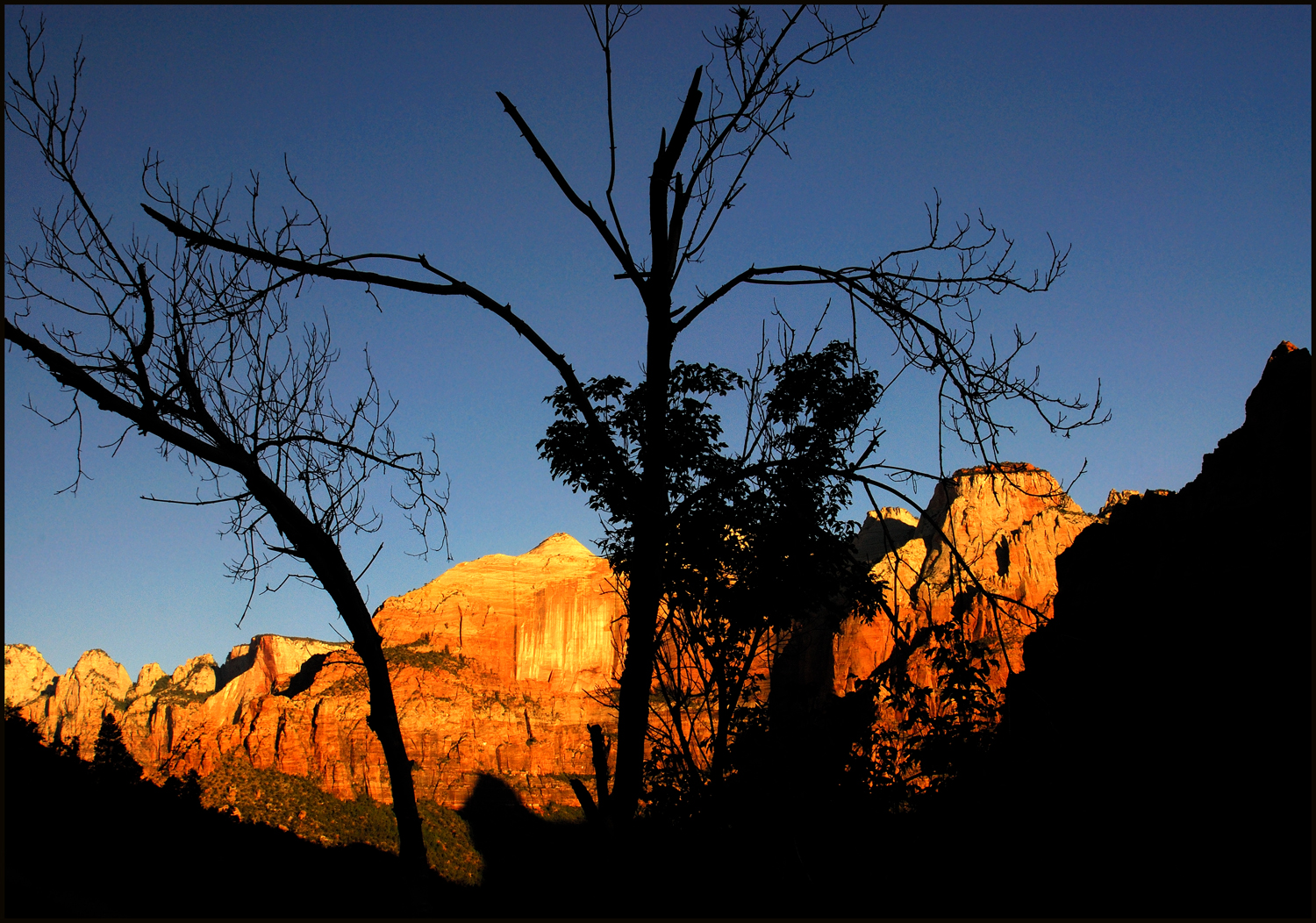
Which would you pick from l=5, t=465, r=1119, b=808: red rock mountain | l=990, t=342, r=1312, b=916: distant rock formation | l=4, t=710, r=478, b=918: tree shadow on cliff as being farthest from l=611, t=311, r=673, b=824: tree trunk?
l=5, t=465, r=1119, b=808: red rock mountain

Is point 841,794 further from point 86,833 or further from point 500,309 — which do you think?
point 86,833

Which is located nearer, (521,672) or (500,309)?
(500,309)

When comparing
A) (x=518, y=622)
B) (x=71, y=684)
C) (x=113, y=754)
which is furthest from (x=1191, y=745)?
(x=71, y=684)

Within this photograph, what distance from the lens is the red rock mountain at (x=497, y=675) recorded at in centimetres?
7231

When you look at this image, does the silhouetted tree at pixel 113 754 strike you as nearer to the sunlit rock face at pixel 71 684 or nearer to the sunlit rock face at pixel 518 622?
the sunlit rock face at pixel 518 622

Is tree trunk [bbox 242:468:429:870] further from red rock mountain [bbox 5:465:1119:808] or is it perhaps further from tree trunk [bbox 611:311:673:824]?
red rock mountain [bbox 5:465:1119:808]

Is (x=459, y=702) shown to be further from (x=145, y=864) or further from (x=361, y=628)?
(x=361, y=628)

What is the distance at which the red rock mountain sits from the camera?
72.3 metres

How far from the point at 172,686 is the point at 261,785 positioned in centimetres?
14236

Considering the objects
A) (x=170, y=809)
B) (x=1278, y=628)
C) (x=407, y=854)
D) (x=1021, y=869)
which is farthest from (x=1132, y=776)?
(x=170, y=809)

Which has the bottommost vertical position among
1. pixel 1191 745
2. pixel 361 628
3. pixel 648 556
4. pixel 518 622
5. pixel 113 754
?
pixel 113 754

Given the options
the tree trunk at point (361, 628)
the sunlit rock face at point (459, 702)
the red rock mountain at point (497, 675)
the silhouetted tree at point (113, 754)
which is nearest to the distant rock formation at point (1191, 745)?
the tree trunk at point (361, 628)

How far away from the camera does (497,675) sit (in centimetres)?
10000

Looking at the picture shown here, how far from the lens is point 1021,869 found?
20.7ft
